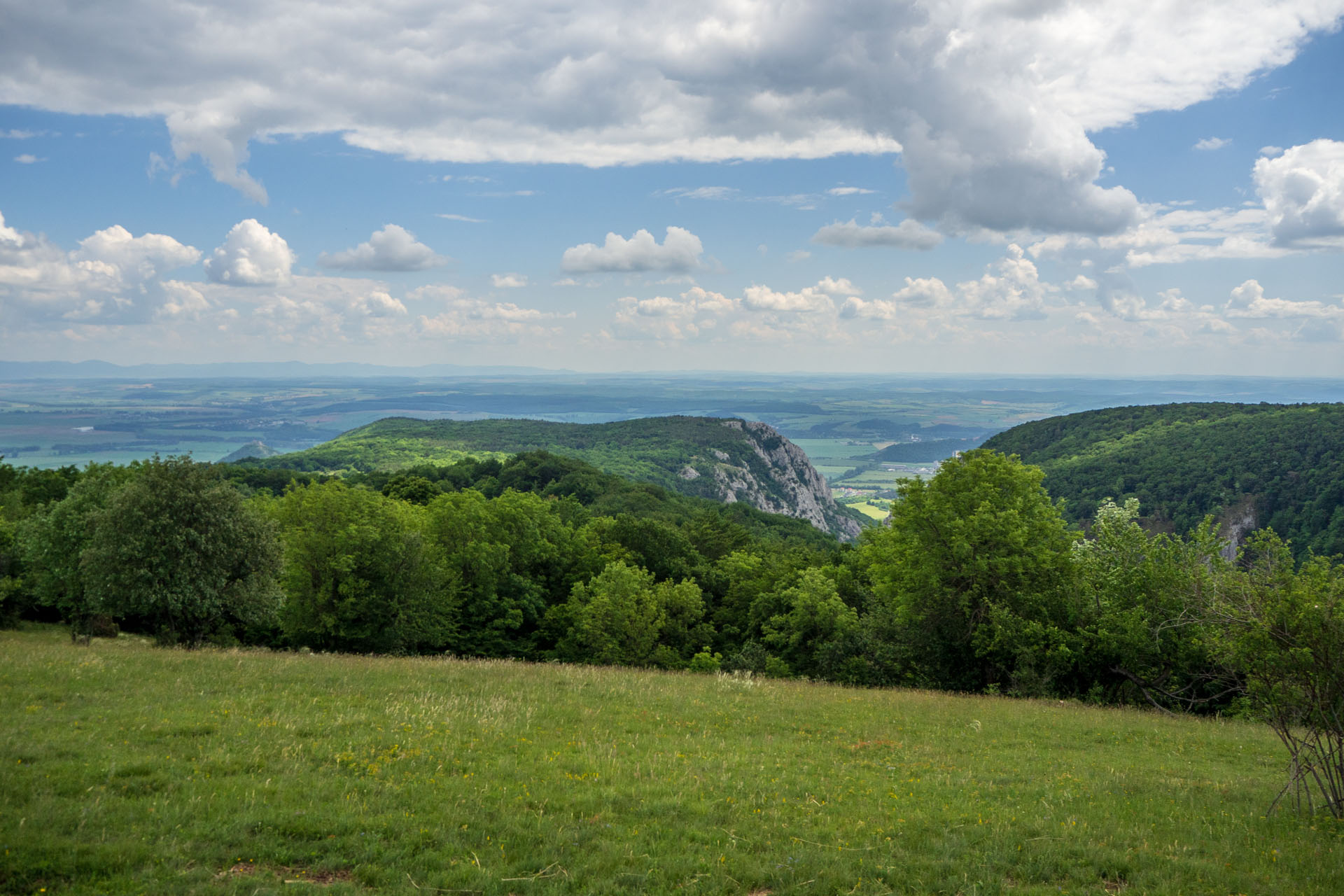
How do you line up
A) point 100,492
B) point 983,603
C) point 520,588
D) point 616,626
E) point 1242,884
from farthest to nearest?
point 520,588 → point 616,626 → point 100,492 → point 983,603 → point 1242,884

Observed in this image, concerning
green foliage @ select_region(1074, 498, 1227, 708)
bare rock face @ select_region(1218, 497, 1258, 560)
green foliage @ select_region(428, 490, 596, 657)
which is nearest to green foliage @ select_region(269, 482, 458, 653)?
green foliage @ select_region(428, 490, 596, 657)

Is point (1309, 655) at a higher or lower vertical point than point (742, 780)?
higher

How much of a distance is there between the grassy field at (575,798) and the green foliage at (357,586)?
20507 millimetres

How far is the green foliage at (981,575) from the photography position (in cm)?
2808

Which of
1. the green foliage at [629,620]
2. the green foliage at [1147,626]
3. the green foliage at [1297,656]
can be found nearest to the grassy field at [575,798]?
the green foliage at [1297,656]

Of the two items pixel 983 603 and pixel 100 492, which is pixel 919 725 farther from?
pixel 100 492

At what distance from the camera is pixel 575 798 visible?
10500 mm

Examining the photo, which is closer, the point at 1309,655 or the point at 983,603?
the point at 1309,655

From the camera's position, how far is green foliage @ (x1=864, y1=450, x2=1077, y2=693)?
28078mm

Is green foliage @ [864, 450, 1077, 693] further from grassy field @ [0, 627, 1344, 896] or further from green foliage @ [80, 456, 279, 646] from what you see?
green foliage @ [80, 456, 279, 646]

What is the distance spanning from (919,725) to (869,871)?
998 centimetres

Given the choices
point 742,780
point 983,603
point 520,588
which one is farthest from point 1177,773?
point 520,588

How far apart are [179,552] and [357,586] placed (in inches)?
443

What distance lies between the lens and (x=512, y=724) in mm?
14703
